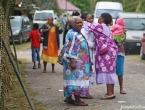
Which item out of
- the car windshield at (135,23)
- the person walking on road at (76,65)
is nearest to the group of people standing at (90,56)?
the person walking on road at (76,65)

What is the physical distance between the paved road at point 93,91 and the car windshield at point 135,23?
7890mm

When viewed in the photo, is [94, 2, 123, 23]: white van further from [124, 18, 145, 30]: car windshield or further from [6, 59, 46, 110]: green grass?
[6, 59, 46, 110]: green grass

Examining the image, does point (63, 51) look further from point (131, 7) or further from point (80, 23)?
point (131, 7)

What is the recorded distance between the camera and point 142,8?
35.1 meters

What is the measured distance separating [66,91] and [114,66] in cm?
120

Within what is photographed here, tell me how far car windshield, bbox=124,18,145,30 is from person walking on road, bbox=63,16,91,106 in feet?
44.5

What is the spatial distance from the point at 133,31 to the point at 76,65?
13.5m

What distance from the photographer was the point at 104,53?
8.67 meters

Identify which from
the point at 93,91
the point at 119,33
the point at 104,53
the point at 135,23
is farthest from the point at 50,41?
the point at 135,23

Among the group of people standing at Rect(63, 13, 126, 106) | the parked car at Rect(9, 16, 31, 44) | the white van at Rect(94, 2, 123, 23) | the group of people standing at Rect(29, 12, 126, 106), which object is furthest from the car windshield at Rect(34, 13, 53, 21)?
the group of people standing at Rect(63, 13, 126, 106)

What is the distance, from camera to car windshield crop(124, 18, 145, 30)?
2159 centimetres

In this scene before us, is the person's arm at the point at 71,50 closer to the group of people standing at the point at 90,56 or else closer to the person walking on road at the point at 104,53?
the group of people standing at the point at 90,56

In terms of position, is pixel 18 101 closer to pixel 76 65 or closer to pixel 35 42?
pixel 76 65

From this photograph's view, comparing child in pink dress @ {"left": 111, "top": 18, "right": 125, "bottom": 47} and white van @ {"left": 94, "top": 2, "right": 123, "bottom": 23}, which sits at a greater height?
child in pink dress @ {"left": 111, "top": 18, "right": 125, "bottom": 47}
